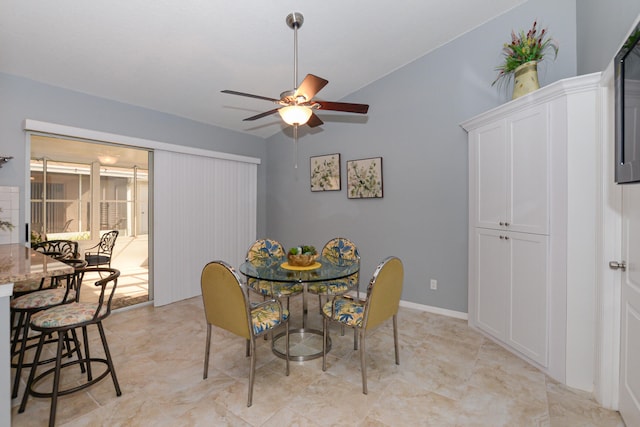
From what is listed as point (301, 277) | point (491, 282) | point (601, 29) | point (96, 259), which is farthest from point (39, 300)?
point (601, 29)

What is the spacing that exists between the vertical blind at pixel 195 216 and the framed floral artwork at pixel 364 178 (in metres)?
1.72

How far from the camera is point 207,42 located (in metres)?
2.62

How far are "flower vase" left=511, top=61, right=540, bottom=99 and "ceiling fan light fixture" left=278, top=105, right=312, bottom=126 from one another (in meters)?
1.75

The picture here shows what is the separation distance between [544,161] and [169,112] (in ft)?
13.1

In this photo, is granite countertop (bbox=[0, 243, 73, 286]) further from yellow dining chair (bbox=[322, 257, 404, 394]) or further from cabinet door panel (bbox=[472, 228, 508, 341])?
cabinet door panel (bbox=[472, 228, 508, 341])

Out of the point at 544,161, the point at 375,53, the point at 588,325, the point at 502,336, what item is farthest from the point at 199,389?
the point at 375,53

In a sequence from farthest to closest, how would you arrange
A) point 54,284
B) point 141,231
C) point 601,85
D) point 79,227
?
point 141,231 → point 79,227 → point 54,284 → point 601,85

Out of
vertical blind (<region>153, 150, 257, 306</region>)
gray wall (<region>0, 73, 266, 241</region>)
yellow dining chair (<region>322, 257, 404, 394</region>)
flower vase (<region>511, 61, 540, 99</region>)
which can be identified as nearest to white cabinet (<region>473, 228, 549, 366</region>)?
yellow dining chair (<region>322, 257, 404, 394</region>)

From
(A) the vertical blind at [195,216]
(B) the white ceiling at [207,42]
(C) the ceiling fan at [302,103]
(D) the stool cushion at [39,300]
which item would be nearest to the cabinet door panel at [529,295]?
(C) the ceiling fan at [302,103]

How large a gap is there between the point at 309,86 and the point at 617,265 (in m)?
2.21

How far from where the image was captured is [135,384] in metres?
2.10

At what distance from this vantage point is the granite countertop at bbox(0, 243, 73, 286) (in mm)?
1500

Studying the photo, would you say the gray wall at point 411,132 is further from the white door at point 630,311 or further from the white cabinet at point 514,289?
the white door at point 630,311

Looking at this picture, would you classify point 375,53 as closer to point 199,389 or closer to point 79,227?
point 199,389
